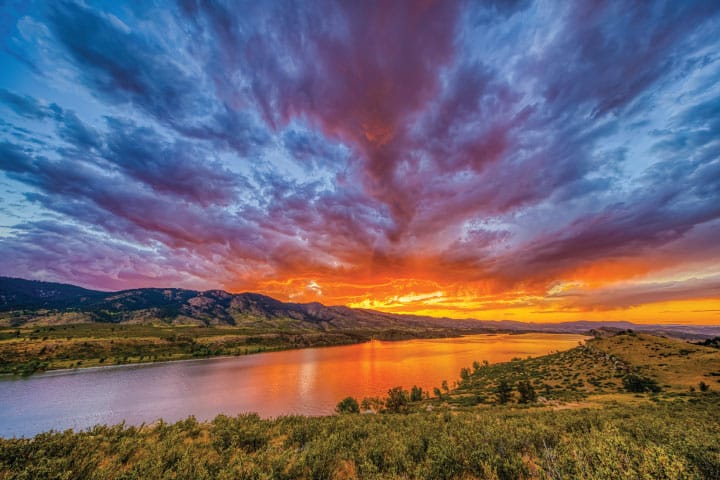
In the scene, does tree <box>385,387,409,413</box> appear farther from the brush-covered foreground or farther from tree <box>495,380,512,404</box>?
the brush-covered foreground

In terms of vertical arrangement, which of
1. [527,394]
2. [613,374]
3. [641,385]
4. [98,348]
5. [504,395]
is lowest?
[98,348]

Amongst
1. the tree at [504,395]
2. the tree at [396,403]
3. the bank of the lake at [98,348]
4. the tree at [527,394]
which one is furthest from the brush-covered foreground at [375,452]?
the bank of the lake at [98,348]

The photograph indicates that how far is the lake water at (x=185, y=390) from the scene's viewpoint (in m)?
56.4

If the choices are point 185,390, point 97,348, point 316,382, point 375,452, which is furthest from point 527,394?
point 97,348

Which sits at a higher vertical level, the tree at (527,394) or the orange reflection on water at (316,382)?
the tree at (527,394)

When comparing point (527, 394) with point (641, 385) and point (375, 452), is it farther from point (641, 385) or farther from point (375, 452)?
point (375, 452)

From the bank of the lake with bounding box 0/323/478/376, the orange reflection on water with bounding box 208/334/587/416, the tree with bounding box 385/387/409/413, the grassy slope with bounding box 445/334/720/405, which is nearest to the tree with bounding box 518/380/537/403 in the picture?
the grassy slope with bounding box 445/334/720/405

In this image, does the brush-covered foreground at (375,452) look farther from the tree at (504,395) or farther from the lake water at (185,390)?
the lake water at (185,390)

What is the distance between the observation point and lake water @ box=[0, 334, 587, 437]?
56.4m

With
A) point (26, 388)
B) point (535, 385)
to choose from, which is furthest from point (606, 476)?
point (26, 388)

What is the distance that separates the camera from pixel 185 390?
77.7m

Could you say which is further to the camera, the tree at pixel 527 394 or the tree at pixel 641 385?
the tree at pixel 527 394

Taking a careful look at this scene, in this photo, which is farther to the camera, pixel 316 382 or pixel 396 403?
pixel 316 382

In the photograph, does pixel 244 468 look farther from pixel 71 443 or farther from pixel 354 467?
pixel 71 443
